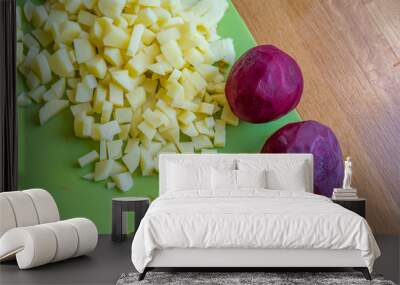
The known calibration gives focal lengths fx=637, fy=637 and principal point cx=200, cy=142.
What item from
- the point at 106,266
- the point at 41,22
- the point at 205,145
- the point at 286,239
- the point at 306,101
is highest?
the point at 41,22

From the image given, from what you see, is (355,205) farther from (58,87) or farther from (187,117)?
(58,87)

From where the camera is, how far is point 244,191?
5.15 m

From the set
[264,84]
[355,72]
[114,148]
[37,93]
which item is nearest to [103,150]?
[114,148]

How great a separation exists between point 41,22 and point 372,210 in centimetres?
368

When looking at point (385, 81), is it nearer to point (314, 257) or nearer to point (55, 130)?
point (314, 257)

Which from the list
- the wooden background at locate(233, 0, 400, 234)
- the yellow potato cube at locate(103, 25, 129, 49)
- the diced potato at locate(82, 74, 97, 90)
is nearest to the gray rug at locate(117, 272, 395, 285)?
the wooden background at locate(233, 0, 400, 234)

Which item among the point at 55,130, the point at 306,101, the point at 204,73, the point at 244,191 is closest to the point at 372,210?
the point at 306,101

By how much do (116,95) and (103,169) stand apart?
2.37ft

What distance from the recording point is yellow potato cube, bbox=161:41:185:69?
238 inches

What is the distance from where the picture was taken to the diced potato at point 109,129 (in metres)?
6.09

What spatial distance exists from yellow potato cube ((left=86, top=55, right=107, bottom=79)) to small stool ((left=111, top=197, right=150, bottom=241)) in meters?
1.23

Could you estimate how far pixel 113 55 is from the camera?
5.99 metres

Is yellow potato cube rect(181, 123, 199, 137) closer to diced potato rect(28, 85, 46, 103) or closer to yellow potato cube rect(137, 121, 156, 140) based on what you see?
yellow potato cube rect(137, 121, 156, 140)

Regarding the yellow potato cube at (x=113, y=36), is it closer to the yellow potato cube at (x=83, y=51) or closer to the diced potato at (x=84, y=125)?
the yellow potato cube at (x=83, y=51)
